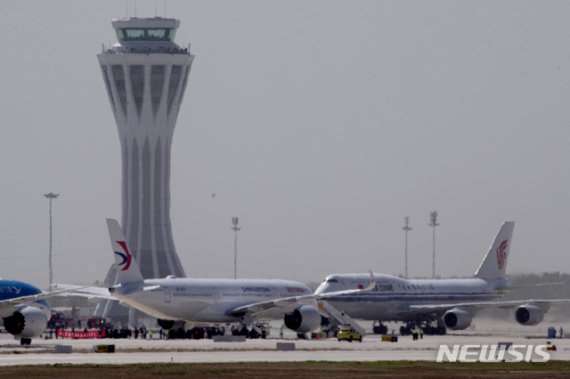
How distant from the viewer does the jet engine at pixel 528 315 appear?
4943 inches

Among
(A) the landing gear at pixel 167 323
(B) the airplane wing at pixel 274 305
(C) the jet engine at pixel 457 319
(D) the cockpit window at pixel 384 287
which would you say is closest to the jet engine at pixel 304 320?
(B) the airplane wing at pixel 274 305

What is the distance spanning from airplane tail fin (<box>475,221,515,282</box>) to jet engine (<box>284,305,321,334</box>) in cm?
2544

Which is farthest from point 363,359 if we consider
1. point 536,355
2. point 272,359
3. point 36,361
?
point 36,361

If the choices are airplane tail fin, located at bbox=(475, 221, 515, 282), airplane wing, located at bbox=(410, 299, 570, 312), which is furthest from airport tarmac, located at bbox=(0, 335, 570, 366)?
airplane tail fin, located at bbox=(475, 221, 515, 282)

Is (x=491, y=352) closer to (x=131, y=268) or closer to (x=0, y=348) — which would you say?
(x=0, y=348)

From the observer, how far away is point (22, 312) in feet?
306

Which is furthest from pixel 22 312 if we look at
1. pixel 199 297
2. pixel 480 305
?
pixel 480 305

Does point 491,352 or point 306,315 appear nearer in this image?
point 491,352

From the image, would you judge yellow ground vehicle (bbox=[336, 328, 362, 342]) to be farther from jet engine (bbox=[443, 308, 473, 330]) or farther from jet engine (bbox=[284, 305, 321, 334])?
jet engine (bbox=[443, 308, 473, 330])

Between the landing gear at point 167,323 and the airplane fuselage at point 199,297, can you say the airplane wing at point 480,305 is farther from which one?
the landing gear at point 167,323

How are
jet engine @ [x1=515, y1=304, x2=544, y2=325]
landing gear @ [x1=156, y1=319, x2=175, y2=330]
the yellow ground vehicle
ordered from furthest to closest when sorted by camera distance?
jet engine @ [x1=515, y1=304, x2=544, y2=325]
landing gear @ [x1=156, y1=319, x2=175, y2=330]
the yellow ground vehicle

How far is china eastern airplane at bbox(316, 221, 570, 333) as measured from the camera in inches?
4852

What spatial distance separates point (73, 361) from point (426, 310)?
58312 mm

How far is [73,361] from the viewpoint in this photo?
7256 centimetres
